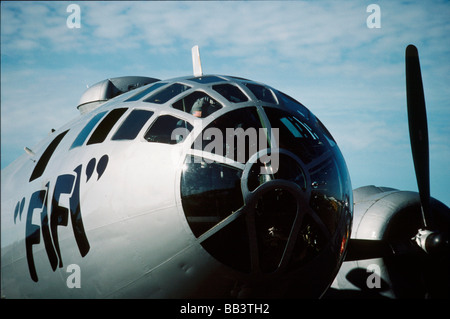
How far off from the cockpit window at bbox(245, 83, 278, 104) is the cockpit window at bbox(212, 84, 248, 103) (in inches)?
7.8

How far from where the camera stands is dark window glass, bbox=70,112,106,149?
577 centimetres

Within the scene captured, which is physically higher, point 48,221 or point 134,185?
point 134,185

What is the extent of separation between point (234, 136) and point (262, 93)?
3.50ft

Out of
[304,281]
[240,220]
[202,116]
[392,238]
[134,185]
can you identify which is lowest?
[392,238]

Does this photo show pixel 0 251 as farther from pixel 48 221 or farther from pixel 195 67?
pixel 195 67

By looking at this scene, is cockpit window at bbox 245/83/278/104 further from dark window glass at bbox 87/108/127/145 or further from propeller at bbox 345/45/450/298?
propeller at bbox 345/45/450/298

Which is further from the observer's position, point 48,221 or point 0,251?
point 0,251

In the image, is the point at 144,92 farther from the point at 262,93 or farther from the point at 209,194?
the point at 209,194

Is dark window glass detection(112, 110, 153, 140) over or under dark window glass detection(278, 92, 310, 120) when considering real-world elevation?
under

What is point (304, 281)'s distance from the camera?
5.04 meters

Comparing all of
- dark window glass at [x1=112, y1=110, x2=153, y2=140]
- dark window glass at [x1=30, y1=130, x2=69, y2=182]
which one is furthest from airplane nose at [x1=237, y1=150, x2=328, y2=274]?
dark window glass at [x1=30, y1=130, x2=69, y2=182]
